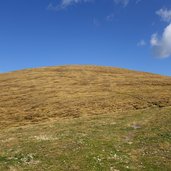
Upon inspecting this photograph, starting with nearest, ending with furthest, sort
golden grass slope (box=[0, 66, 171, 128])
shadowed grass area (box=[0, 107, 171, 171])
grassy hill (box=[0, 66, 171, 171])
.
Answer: shadowed grass area (box=[0, 107, 171, 171]) → grassy hill (box=[0, 66, 171, 171]) → golden grass slope (box=[0, 66, 171, 128])

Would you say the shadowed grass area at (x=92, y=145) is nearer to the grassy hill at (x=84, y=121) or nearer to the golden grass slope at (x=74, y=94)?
the grassy hill at (x=84, y=121)

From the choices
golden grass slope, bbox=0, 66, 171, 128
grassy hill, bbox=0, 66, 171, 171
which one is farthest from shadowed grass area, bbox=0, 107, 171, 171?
golden grass slope, bbox=0, 66, 171, 128

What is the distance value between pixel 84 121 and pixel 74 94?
23.0 m

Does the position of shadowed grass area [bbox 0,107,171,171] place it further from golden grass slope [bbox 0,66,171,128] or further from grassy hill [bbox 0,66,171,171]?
golden grass slope [bbox 0,66,171,128]

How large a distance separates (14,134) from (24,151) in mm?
11316

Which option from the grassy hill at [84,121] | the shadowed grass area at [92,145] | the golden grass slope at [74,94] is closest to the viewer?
the shadowed grass area at [92,145]

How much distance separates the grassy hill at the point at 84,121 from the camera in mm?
36031

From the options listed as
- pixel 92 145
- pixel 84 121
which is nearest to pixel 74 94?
pixel 84 121

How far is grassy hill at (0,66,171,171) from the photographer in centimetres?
3603

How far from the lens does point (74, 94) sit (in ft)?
255

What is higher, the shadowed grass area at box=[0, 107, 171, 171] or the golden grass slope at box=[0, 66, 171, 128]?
the golden grass slope at box=[0, 66, 171, 128]

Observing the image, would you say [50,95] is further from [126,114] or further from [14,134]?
[14,134]

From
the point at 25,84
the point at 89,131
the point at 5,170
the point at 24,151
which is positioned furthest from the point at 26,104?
the point at 5,170

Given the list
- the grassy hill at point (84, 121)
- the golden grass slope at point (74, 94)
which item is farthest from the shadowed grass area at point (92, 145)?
the golden grass slope at point (74, 94)
